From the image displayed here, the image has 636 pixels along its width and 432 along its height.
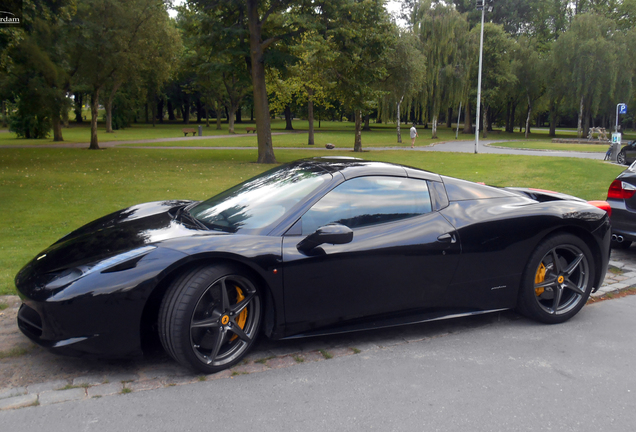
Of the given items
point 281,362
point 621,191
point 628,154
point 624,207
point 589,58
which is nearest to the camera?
point 281,362

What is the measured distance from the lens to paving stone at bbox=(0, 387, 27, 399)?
3090 millimetres

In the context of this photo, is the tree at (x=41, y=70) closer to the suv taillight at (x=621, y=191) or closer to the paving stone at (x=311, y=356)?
the suv taillight at (x=621, y=191)

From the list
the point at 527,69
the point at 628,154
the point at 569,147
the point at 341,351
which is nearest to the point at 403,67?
the point at 628,154

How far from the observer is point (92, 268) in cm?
329

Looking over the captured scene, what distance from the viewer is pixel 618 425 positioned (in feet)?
9.52

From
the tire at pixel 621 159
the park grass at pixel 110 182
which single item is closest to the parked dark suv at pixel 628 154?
the tire at pixel 621 159

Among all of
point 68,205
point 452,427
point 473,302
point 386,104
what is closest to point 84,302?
point 452,427

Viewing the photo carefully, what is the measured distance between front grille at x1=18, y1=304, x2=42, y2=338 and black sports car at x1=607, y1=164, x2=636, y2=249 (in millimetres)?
6509

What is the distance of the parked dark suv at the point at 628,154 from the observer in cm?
2134

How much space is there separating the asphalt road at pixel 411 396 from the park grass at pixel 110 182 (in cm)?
278

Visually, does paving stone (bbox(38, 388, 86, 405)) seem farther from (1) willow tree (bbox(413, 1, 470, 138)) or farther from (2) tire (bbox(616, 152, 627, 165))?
(1) willow tree (bbox(413, 1, 470, 138))

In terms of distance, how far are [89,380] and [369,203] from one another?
90.0 inches

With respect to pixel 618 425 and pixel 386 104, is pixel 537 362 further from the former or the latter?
pixel 386 104

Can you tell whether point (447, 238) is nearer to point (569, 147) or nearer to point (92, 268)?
point (92, 268)
